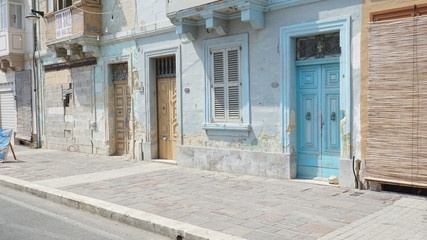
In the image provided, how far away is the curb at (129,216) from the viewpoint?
517 centimetres

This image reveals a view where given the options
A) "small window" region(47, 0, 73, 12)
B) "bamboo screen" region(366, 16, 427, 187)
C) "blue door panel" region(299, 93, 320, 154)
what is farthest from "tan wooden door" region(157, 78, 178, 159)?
"bamboo screen" region(366, 16, 427, 187)

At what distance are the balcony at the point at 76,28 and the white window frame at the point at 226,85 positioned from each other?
15.9 ft

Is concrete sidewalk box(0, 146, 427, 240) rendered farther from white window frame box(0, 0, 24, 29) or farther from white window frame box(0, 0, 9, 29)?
white window frame box(0, 0, 9, 29)

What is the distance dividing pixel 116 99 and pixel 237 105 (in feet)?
17.5

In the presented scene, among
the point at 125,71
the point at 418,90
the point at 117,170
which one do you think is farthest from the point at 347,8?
the point at 125,71

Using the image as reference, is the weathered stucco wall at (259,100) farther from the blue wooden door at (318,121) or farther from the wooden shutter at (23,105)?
the wooden shutter at (23,105)

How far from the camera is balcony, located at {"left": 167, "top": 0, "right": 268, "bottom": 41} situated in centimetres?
854

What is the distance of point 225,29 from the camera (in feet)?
31.0

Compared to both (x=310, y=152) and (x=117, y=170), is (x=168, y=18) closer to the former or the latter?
(x=117, y=170)

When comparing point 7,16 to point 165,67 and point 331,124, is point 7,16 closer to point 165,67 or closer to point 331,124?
point 165,67

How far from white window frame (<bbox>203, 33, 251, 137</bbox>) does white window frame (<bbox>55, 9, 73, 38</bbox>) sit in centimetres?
586

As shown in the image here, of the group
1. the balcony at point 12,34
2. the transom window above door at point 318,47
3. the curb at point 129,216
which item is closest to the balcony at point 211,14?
the transom window above door at point 318,47

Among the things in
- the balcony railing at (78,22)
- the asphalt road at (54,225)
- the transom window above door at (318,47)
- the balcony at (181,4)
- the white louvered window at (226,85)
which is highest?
the balcony railing at (78,22)

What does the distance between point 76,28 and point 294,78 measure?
7.95 m
